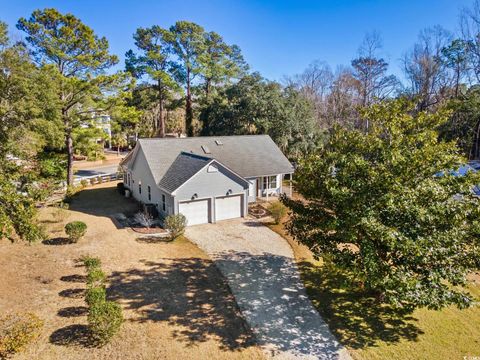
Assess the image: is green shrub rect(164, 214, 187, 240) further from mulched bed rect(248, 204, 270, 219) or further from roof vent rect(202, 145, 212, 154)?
roof vent rect(202, 145, 212, 154)

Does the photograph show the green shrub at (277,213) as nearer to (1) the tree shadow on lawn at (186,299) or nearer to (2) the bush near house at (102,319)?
(1) the tree shadow on lawn at (186,299)

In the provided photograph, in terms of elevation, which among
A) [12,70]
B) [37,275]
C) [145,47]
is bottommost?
[37,275]

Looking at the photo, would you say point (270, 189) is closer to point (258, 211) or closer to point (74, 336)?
point (258, 211)

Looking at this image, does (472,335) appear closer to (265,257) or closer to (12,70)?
(265,257)

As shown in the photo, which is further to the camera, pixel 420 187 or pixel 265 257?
pixel 265 257

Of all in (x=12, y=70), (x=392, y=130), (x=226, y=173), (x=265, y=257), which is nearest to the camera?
(x=392, y=130)

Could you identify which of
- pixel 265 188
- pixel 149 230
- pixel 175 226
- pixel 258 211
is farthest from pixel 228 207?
pixel 265 188

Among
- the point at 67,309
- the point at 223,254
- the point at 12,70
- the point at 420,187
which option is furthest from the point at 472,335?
the point at 12,70

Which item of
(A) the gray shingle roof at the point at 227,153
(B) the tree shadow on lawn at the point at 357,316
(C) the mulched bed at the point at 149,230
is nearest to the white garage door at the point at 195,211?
(C) the mulched bed at the point at 149,230
